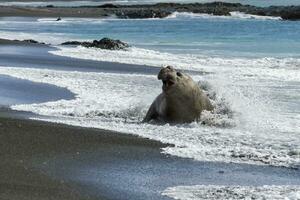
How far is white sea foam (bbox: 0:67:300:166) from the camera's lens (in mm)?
9367

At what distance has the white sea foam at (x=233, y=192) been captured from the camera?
7.14m

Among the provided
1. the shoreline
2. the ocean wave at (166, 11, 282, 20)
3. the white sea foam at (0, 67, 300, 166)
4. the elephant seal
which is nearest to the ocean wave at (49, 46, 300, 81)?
the white sea foam at (0, 67, 300, 166)

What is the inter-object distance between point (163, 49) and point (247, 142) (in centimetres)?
2414

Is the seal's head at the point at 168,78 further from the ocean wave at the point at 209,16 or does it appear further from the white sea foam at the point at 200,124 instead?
the ocean wave at the point at 209,16

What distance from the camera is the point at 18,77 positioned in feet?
60.0

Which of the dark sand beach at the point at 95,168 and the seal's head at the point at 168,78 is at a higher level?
the seal's head at the point at 168,78

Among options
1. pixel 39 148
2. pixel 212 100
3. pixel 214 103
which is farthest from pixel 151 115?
pixel 39 148

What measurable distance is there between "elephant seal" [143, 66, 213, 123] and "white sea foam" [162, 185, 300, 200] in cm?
453

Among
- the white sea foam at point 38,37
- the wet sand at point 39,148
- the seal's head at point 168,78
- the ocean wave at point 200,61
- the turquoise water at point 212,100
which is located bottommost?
the white sea foam at point 38,37

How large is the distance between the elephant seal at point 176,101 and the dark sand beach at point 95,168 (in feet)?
5.40

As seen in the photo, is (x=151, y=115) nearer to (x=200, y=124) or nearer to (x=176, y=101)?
(x=176, y=101)

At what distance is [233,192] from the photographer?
7312mm

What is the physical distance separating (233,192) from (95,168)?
178cm

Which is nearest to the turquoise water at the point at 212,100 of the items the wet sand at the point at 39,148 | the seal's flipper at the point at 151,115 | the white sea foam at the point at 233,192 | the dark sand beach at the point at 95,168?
the seal's flipper at the point at 151,115
